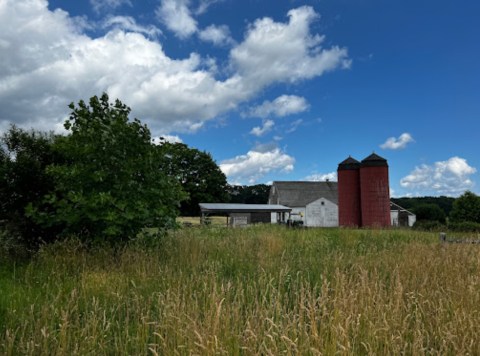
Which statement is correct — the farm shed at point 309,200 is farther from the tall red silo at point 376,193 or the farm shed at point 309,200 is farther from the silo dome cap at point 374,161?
the silo dome cap at point 374,161

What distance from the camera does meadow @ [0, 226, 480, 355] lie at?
298 centimetres

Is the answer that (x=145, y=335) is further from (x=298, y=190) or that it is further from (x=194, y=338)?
(x=298, y=190)

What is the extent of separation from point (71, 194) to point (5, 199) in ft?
8.91

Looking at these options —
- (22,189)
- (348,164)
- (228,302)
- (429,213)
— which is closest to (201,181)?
(429,213)

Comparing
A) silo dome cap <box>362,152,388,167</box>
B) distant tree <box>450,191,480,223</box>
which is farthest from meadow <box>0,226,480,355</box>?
distant tree <box>450,191,480,223</box>

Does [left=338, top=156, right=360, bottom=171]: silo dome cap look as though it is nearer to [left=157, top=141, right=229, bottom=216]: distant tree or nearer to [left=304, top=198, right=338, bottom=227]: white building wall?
[left=304, top=198, right=338, bottom=227]: white building wall

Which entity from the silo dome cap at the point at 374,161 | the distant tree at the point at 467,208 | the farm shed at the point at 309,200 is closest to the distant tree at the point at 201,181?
the farm shed at the point at 309,200

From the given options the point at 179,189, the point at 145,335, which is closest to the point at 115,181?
the point at 179,189

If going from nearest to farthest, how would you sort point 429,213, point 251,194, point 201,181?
point 429,213 < point 201,181 < point 251,194

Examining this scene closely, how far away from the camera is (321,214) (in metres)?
46.2

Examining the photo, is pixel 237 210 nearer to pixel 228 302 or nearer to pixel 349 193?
pixel 349 193

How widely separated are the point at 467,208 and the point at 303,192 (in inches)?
885

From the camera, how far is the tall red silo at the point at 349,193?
24906 millimetres

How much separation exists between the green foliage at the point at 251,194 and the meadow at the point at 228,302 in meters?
69.7
